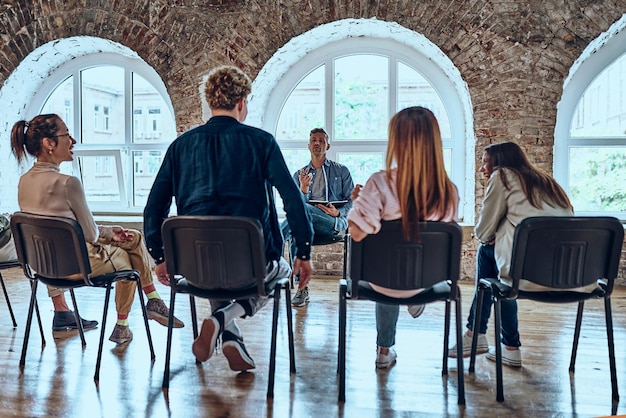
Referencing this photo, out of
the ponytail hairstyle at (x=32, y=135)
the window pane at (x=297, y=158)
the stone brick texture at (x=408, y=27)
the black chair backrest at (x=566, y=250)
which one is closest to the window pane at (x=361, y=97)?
the window pane at (x=297, y=158)

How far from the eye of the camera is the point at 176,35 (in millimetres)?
5383

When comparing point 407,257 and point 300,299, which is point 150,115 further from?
point 407,257

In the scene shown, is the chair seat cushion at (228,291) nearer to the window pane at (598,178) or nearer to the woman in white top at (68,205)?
the woman in white top at (68,205)

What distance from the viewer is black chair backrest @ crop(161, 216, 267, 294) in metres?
2.32

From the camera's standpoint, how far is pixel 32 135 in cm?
314

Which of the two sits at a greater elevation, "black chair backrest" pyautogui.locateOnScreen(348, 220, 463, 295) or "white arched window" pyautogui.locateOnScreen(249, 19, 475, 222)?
"white arched window" pyautogui.locateOnScreen(249, 19, 475, 222)

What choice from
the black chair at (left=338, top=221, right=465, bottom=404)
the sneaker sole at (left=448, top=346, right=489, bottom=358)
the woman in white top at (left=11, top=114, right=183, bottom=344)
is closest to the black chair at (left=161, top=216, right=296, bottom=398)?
the black chair at (left=338, top=221, right=465, bottom=404)

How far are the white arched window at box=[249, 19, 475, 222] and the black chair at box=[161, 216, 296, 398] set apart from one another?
3.30 meters

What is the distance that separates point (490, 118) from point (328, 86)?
165cm

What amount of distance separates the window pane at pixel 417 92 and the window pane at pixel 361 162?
1.84 feet

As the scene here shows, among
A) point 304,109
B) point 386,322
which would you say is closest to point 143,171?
point 304,109

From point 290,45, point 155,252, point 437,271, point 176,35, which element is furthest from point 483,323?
point 176,35

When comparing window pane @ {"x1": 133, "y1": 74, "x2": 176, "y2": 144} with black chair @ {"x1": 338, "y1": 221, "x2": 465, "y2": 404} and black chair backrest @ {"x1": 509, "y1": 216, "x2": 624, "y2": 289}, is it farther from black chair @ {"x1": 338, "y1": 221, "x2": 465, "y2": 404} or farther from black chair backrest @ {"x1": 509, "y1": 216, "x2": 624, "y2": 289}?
black chair backrest @ {"x1": 509, "y1": 216, "x2": 624, "y2": 289}

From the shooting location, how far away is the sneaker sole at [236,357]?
2.60 m
